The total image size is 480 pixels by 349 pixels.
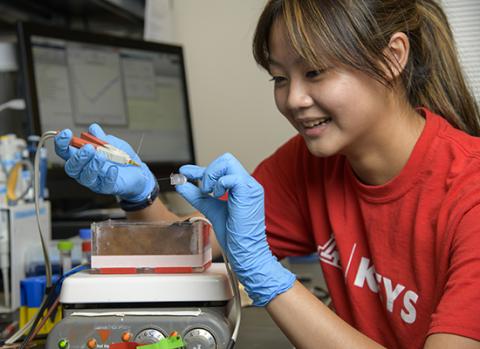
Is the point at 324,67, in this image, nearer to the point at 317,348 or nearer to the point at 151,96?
the point at 317,348

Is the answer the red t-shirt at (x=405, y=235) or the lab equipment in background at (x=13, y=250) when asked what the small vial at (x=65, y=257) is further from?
the red t-shirt at (x=405, y=235)

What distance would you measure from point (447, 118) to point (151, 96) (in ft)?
3.59

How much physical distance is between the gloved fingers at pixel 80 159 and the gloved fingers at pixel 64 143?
Result: 0.04ft

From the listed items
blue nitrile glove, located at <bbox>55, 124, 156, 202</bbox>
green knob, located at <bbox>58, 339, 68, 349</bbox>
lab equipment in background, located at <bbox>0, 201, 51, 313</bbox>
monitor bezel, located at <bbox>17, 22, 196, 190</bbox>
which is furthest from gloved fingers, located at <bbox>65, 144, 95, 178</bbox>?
monitor bezel, located at <bbox>17, 22, 196, 190</bbox>

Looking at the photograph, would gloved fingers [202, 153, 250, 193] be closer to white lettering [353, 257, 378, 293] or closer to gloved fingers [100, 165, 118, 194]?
gloved fingers [100, 165, 118, 194]

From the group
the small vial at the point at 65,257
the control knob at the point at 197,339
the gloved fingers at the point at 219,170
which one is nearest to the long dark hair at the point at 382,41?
the gloved fingers at the point at 219,170

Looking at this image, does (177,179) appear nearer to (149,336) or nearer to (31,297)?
(149,336)

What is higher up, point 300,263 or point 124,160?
point 124,160

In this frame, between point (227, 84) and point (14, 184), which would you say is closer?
point (14, 184)

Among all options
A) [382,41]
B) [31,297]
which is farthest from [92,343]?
[382,41]

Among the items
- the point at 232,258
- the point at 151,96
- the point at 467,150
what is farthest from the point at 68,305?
the point at 151,96

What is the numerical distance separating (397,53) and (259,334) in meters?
0.52

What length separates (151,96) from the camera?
2.02m

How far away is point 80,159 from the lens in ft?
3.09
